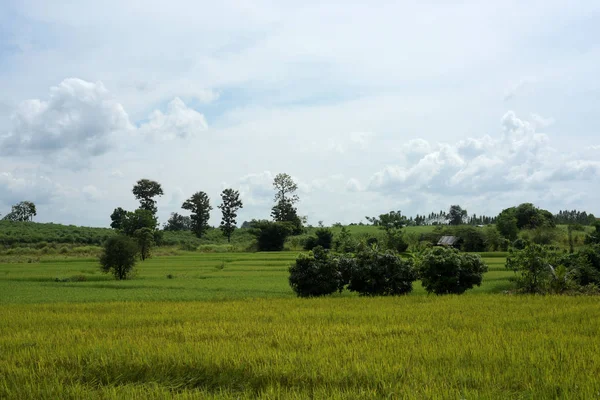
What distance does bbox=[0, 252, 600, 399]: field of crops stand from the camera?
22.0ft

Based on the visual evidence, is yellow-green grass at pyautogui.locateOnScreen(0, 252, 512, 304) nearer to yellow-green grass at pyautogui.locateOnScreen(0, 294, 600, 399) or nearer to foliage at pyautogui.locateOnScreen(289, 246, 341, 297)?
foliage at pyautogui.locateOnScreen(289, 246, 341, 297)

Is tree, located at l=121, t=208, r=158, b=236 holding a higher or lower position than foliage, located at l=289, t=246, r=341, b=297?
higher

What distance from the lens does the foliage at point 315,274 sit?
18.6 meters

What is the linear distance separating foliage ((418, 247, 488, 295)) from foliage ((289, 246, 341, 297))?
3.34m

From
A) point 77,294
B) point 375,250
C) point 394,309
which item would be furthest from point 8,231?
point 394,309

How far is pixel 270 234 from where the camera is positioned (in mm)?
Answer: 63375

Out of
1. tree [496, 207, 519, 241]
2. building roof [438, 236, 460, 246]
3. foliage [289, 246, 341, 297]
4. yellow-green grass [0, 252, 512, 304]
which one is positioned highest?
tree [496, 207, 519, 241]

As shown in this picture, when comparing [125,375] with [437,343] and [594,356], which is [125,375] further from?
[594,356]

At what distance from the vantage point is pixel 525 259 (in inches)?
704

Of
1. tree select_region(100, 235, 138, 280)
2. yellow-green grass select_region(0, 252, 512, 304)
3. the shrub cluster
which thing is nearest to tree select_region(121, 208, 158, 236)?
yellow-green grass select_region(0, 252, 512, 304)

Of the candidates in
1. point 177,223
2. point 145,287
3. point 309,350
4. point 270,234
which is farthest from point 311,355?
point 177,223

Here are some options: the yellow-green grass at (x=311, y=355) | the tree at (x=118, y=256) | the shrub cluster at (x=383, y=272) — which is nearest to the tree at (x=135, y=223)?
the tree at (x=118, y=256)

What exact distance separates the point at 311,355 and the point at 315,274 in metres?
10.5

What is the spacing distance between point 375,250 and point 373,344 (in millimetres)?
10565
